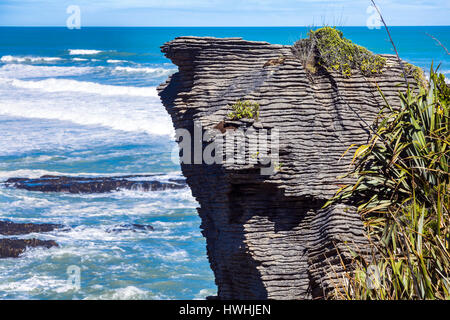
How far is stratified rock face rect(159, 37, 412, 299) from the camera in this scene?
26.2 feet

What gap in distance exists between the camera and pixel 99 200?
1864cm

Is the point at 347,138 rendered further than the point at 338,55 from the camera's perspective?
No

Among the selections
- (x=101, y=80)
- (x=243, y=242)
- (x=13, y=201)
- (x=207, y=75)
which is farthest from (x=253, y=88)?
(x=101, y=80)

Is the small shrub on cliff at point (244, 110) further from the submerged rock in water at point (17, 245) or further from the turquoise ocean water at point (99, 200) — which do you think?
the submerged rock in water at point (17, 245)

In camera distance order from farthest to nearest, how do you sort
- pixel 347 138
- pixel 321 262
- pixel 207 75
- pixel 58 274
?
1. pixel 58 274
2. pixel 207 75
3. pixel 347 138
4. pixel 321 262

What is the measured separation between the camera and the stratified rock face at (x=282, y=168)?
800cm

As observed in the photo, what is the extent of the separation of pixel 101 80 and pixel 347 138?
1663 inches

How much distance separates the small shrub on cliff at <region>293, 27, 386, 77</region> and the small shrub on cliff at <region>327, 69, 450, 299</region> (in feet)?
3.24

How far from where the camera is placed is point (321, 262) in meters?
7.85

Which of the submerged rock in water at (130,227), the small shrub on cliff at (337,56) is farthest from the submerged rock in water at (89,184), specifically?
the small shrub on cliff at (337,56)
